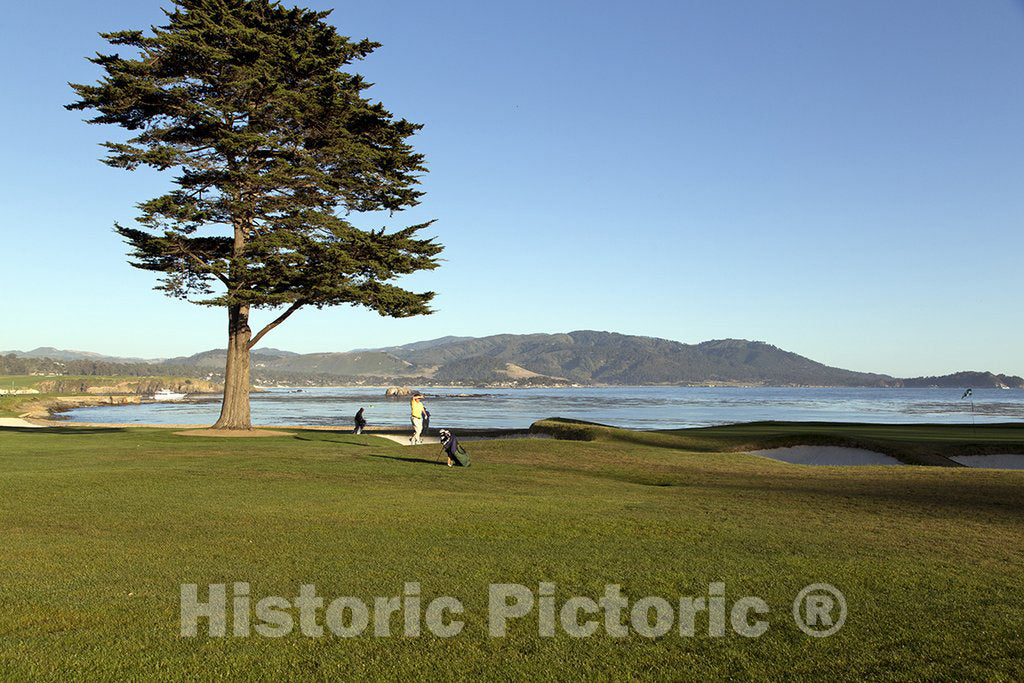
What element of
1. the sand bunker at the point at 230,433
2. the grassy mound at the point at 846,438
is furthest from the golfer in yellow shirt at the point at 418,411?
the grassy mound at the point at 846,438

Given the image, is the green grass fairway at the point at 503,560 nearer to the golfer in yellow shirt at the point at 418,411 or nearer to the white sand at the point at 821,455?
the golfer in yellow shirt at the point at 418,411

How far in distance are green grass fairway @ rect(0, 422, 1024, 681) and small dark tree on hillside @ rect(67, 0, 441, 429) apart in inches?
492

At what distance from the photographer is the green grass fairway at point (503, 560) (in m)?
6.00

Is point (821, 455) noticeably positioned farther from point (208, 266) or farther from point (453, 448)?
point (208, 266)

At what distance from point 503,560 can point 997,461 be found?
2577cm

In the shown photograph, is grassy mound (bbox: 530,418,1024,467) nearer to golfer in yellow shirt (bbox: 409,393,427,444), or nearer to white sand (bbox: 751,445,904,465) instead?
white sand (bbox: 751,445,904,465)

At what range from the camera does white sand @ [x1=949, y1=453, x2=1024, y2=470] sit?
2741 cm

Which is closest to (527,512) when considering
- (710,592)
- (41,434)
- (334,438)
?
(710,592)

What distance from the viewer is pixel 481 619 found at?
6965 millimetres

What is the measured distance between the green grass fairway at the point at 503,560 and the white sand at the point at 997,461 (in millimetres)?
9510

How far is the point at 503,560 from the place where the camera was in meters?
9.23

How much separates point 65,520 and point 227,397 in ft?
77.5

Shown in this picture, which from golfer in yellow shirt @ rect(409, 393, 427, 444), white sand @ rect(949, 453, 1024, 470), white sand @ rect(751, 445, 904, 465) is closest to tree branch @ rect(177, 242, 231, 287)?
golfer in yellow shirt @ rect(409, 393, 427, 444)

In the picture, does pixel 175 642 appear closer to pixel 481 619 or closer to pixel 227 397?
pixel 481 619
